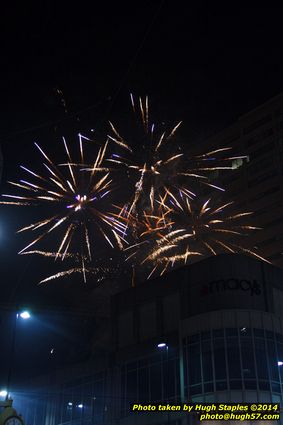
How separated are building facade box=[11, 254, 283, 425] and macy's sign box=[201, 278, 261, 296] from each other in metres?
0.09

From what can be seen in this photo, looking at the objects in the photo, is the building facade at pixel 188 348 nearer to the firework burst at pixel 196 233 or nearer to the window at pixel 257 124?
the firework burst at pixel 196 233

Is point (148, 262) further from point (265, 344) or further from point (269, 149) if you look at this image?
point (269, 149)

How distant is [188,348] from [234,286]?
6.90 m

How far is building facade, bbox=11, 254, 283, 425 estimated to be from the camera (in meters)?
42.0

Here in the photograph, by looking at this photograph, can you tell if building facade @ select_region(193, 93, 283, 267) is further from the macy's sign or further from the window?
the macy's sign

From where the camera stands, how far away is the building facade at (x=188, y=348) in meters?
42.0

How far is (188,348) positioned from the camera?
1791 inches

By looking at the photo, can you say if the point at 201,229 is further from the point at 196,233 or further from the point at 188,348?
the point at 188,348

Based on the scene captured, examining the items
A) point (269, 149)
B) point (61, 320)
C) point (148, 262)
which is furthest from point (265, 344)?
point (269, 149)

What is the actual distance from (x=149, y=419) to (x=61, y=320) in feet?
119

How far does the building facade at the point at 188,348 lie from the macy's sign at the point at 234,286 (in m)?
0.09

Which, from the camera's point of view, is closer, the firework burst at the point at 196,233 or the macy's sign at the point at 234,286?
the macy's sign at the point at 234,286

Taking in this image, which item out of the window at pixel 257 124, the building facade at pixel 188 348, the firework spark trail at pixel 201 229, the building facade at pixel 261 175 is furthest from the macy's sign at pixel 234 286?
the window at pixel 257 124

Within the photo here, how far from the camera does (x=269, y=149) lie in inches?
4560
